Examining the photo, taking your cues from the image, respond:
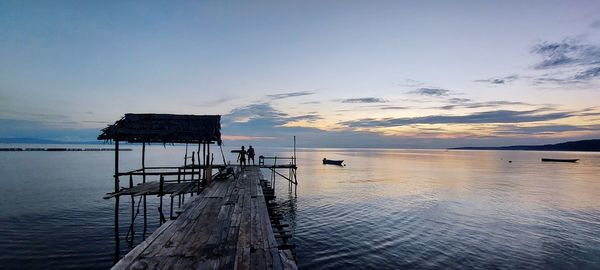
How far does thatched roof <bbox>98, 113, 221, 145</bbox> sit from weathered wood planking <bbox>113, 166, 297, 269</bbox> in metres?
7.48

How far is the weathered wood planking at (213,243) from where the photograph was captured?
273 inches

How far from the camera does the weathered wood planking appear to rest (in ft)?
22.8

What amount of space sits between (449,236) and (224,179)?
15.9 meters

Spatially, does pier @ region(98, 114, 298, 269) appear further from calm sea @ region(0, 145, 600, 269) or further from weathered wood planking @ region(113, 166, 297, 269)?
calm sea @ region(0, 145, 600, 269)

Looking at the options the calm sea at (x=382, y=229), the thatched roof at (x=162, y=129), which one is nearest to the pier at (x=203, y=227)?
the thatched roof at (x=162, y=129)

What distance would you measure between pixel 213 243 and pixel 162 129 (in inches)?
511

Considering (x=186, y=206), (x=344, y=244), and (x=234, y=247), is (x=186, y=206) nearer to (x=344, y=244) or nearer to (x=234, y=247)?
(x=234, y=247)

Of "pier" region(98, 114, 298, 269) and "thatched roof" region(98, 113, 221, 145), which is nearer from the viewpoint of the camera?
"pier" region(98, 114, 298, 269)

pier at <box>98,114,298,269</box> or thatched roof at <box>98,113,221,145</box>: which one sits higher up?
thatched roof at <box>98,113,221,145</box>

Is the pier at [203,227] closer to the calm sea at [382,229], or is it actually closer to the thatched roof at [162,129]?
the thatched roof at [162,129]

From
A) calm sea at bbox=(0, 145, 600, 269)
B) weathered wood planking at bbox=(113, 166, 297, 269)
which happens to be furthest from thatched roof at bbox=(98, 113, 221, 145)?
weathered wood planking at bbox=(113, 166, 297, 269)

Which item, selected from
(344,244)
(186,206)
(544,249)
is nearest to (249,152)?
(344,244)

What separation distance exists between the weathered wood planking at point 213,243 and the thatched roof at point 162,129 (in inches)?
294

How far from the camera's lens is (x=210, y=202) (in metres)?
14.5
